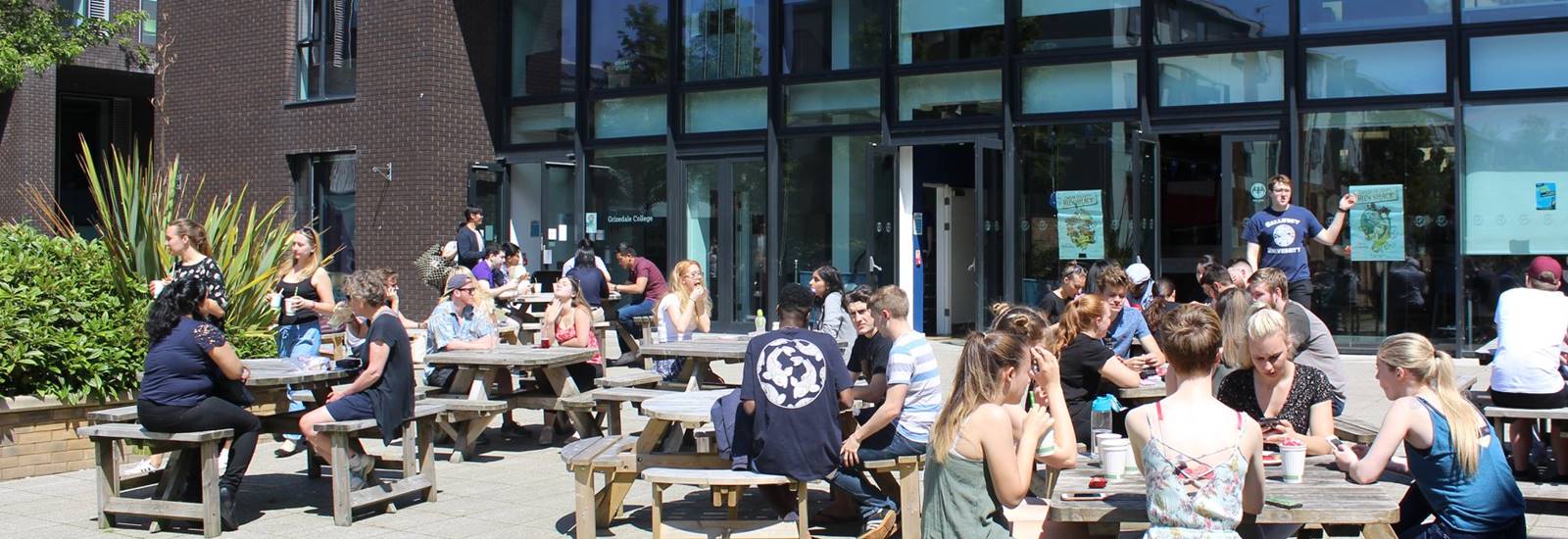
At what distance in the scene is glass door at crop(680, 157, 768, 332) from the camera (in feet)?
56.6

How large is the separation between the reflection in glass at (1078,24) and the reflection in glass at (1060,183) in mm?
930

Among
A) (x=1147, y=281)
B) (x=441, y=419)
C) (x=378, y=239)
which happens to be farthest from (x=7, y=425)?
(x=378, y=239)

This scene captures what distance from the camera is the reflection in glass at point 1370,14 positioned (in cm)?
1353

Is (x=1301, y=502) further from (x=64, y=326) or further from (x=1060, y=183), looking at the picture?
(x=1060, y=183)

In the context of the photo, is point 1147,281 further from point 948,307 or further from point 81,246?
point 81,246

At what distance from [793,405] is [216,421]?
300 centimetres

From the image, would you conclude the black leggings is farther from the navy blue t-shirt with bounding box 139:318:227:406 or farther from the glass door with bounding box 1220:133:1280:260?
the glass door with bounding box 1220:133:1280:260

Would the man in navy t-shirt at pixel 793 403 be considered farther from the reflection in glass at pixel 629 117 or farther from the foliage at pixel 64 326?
the reflection in glass at pixel 629 117

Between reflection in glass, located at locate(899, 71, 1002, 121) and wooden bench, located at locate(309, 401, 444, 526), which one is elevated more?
reflection in glass, located at locate(899, 71, 1002, 121)

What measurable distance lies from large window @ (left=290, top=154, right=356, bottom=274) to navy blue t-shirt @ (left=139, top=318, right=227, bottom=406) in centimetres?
1271

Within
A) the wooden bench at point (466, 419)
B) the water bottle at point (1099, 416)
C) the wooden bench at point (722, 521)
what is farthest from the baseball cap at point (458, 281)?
the water bottle at point (1099, 416)

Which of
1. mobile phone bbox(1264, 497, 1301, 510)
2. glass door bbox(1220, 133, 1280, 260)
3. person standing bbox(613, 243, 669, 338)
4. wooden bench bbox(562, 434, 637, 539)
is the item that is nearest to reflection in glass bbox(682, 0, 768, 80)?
person standing bbox(613, 243, 669, 338)

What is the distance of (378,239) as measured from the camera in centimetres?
1869

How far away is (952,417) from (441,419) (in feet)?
16.3
